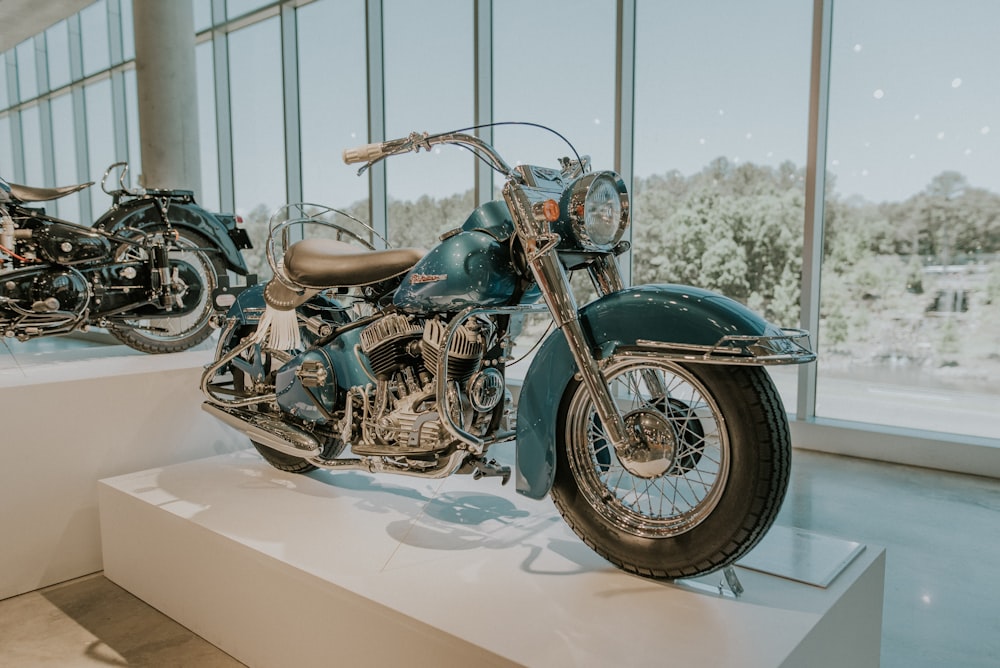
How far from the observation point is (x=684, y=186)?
16.1 ft

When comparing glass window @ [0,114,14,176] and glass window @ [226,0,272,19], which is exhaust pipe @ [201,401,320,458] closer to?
glass window @ [226,0,272,19]

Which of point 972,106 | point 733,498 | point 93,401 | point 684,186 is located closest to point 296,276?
point 93,401

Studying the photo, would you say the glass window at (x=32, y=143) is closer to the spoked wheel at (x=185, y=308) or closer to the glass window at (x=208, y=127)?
the glass window at (x=208, y=127)

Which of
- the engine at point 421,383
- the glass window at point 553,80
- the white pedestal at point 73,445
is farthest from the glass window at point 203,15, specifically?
the engine at point 421,383

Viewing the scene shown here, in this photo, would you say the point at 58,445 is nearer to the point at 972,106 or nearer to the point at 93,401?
the point at 93,401

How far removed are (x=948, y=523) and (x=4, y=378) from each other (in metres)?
3.90

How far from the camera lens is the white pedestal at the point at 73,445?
2795 millimetres

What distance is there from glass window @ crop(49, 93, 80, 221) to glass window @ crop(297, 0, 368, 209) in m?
4.86

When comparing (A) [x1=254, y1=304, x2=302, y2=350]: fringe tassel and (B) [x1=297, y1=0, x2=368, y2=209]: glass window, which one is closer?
(A) [x1=254, y1=304, x2=302, y2=350]: fringe tassel

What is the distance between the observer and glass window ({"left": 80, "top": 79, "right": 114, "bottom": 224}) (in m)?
9.48

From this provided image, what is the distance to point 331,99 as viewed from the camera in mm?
6836

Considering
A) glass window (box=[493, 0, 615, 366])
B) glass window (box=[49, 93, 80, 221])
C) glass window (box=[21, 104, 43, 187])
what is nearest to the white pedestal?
glass window (box=[493, 0, 615, 366])

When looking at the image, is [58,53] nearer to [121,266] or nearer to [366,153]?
[121,266]

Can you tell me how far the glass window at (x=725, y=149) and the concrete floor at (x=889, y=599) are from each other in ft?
3.66
